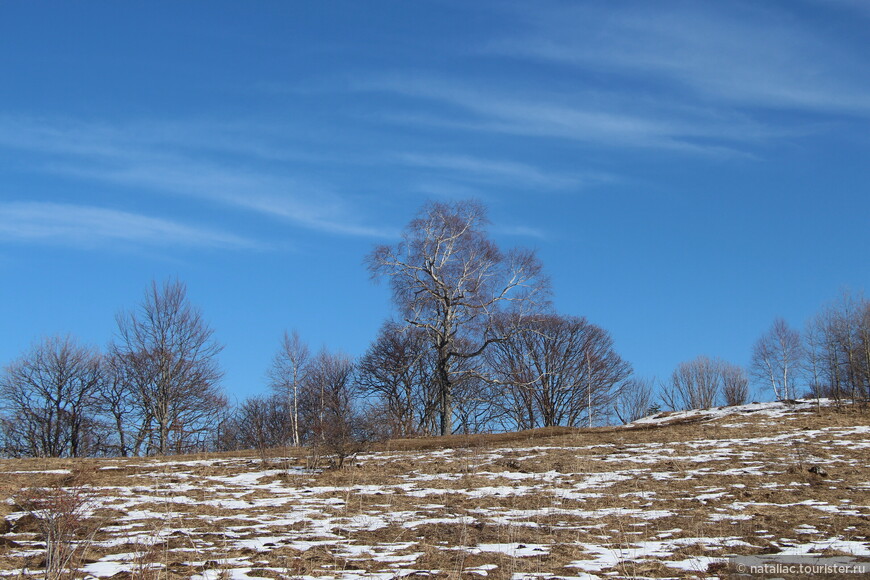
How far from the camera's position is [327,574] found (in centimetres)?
663

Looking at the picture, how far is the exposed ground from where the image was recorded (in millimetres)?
7086

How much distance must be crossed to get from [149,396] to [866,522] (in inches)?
1255

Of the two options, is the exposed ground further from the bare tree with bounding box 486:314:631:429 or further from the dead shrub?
the bare tree with bounding box 486:314:631:429

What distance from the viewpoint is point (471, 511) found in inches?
407

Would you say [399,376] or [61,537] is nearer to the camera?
[61,537]

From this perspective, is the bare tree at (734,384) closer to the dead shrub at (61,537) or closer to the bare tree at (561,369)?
the bare tree at (561,369)

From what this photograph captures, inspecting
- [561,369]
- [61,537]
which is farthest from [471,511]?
[561,369]

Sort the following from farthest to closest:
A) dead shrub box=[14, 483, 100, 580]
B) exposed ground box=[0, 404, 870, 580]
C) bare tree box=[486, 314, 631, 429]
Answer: bare tree box=[486, 314, 631, 429] < exposed ground box=[0, 404, 870, 580] < dead shrub box=[14, 483, 100, 580]

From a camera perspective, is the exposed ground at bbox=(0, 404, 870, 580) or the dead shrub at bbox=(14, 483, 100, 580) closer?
the dead shrub at bbox=(14, 483, 100, 580)

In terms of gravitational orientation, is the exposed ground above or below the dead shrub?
below

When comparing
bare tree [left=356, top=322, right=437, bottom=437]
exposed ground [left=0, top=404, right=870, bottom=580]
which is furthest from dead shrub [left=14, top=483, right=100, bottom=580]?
bare tree [left=356, top=322, right=437, bottom=437]

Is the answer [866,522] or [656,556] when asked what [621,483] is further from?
[656,556]

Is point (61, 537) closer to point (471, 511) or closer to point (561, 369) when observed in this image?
point (471, 511)

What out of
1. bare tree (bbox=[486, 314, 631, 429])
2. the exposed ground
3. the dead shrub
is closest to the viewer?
the dead shrub
